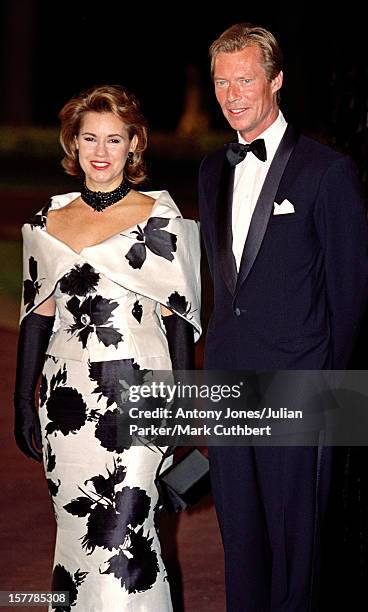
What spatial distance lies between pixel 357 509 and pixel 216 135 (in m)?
18.4

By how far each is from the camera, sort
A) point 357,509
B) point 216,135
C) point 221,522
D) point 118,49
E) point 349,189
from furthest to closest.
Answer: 1. point 118,49
2. point 216,135
3. point 357,509
4. point 221,522
5. point 349,189

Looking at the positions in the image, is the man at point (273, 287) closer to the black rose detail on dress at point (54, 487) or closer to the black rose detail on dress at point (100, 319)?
the black rose detail on dress at point (100, 319)

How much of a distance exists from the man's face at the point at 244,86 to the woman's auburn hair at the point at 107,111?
0.95 feet

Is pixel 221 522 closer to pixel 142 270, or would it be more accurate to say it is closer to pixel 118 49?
pixel 142 270

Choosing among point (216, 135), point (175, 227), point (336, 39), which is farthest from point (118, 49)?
point (175, 227)

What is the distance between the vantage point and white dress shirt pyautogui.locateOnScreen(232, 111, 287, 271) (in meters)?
3.72

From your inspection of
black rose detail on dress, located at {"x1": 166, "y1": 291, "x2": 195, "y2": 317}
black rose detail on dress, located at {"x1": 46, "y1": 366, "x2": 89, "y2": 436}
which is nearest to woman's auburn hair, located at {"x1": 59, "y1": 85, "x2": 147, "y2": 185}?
black rose detail on dress, located at {"x1": 166, "y1": 291, "x2": 195, "y2": 317}

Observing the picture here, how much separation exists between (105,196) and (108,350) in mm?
450

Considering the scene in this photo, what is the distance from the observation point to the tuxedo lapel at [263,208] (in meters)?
3.66

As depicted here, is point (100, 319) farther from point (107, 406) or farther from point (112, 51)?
point (112, 51)

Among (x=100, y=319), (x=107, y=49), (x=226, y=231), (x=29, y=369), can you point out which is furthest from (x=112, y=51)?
(x=226, y=231)

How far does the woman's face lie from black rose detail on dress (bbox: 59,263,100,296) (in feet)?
0.85

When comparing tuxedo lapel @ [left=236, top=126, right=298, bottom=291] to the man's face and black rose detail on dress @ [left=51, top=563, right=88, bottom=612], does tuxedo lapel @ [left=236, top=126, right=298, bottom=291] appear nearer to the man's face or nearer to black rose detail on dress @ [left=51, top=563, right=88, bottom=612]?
the man's face

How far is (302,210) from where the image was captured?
362 cm
